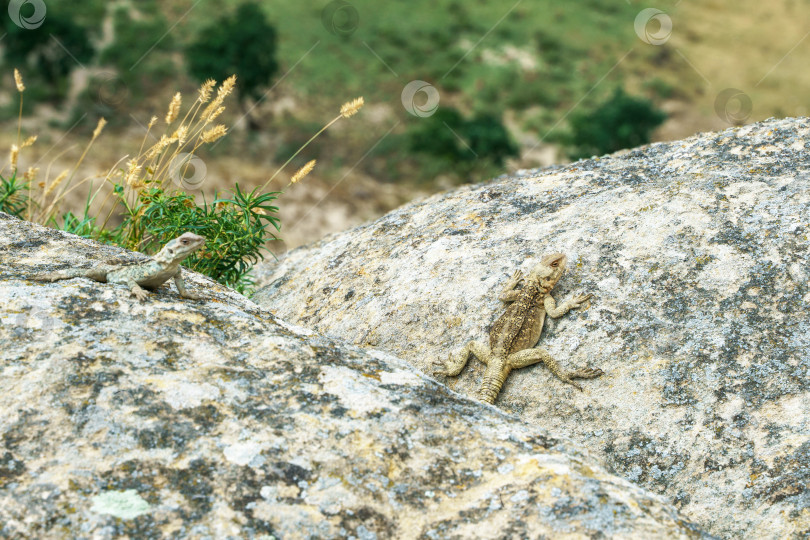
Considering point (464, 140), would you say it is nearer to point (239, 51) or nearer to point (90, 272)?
point (239, 51)

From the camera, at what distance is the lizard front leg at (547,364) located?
18.8 ft

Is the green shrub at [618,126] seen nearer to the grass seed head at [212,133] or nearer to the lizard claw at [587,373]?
the grass seed head at [212,133]

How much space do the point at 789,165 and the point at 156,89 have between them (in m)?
36.1

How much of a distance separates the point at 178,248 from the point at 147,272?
0.27m

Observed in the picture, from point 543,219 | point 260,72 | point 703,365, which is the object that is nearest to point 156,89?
point 260,72

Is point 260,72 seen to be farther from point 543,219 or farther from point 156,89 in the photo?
point 543,219

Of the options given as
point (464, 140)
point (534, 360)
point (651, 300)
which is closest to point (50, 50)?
point (464, 140)

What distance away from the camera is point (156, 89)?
3825 cm

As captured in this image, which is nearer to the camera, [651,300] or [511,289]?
[651,300]

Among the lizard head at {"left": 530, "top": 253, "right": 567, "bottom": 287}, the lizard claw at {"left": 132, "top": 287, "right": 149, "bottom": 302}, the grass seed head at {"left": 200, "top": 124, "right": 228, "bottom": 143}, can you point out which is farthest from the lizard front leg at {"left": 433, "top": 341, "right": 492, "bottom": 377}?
the grass seed head at {"left": 200, "top": 124, "right": 228, "bottom": 143}

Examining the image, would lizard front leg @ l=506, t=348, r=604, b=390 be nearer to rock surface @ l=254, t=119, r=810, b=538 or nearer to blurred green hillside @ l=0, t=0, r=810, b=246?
rock surface @ l=254, t=119, r=810, b=538

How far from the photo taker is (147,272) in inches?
202

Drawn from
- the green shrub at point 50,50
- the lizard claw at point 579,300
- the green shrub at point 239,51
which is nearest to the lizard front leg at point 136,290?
the lizard claw at point 579,300

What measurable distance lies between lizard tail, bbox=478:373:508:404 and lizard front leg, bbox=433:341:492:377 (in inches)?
6.8
